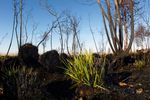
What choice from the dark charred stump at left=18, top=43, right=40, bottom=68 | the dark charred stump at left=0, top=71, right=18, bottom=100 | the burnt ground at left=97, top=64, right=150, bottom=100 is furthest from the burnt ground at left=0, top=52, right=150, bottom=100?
the dark charred stump at left=18, top=43, right=40, bottom=68

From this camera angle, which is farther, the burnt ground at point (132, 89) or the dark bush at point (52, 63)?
the dark bush at point (52, 63)

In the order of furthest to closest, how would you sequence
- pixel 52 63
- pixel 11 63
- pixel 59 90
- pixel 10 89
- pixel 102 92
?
pixel 11 63 < pixel 52 63 < pixel 59 90 < pixel 10 89 < pixel 102 92

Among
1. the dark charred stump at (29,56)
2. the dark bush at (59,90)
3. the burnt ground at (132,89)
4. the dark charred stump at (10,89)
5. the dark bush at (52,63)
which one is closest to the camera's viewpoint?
the burnt ground at (132,89)

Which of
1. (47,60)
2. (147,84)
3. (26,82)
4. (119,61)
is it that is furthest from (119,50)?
(26,82)

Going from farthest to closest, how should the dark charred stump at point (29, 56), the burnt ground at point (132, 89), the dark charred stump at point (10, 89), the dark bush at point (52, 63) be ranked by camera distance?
the dark charred stump at point (29, 56) < the dark bush at point (52, 63) < the dark charred stump at point (10, 89) < the burnt ground at point (132, 89)

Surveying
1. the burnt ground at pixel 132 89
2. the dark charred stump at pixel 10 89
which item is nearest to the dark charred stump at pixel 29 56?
the dark charred stump at pixel 10 89

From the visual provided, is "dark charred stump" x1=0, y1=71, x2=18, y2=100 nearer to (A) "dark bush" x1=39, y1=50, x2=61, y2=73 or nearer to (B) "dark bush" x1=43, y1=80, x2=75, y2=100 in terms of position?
(B) "dark bush" x1=43, y1=80, x2=75, y2=100

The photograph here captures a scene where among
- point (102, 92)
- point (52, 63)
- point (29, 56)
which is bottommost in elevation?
point (102, 92)

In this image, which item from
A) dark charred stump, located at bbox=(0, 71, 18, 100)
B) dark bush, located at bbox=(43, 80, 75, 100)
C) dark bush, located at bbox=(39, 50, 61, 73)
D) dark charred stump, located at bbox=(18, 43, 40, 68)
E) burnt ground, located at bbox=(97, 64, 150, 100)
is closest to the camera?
burnt ground, located at bbox=(97, 64, 150, 100)

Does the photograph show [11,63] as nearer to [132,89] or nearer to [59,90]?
[59,90]

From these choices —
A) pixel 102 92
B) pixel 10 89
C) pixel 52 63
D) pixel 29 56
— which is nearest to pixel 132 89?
pixel 102 92

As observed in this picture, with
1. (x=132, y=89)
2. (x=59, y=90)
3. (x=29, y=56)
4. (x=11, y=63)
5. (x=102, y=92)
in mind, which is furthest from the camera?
(x=29, y=56)

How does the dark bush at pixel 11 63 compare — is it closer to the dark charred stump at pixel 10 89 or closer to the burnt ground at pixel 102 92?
the burnt ground at pixel 102 92

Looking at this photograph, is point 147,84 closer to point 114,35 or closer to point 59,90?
point 59,90
